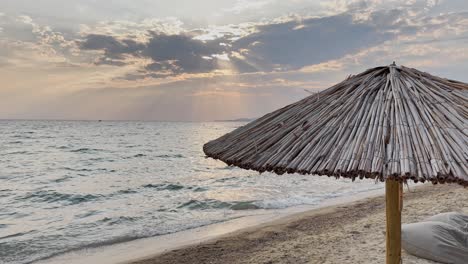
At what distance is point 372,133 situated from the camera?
2008 millimetres

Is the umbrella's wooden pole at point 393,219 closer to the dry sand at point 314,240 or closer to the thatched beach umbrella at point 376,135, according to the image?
the thatched beach umbrella at point 376,135

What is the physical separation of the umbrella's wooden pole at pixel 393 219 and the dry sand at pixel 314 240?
2.30 meters

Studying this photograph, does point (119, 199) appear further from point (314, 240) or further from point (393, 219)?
point (393, 219)

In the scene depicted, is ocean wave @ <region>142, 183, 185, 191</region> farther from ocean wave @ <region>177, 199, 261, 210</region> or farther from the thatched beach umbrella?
the thatched beach umbrella

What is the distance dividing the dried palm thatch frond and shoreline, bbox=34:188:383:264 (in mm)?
4708

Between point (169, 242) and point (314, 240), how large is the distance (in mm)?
2876

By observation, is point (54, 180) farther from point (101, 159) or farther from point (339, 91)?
point (339, 91)

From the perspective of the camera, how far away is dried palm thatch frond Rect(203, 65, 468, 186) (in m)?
1.81

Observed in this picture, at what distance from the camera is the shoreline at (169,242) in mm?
6379

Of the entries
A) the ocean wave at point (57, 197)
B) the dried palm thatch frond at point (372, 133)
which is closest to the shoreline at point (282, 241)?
the dried palm thatch frond at point (372, 133)

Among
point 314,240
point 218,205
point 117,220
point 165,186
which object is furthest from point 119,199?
point 314,240

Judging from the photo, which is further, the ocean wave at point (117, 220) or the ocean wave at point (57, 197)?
the ocean wave at point (57, 197)

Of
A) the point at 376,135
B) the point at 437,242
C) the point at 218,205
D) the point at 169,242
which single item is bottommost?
the point at 169,242

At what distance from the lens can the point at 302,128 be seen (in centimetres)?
227
